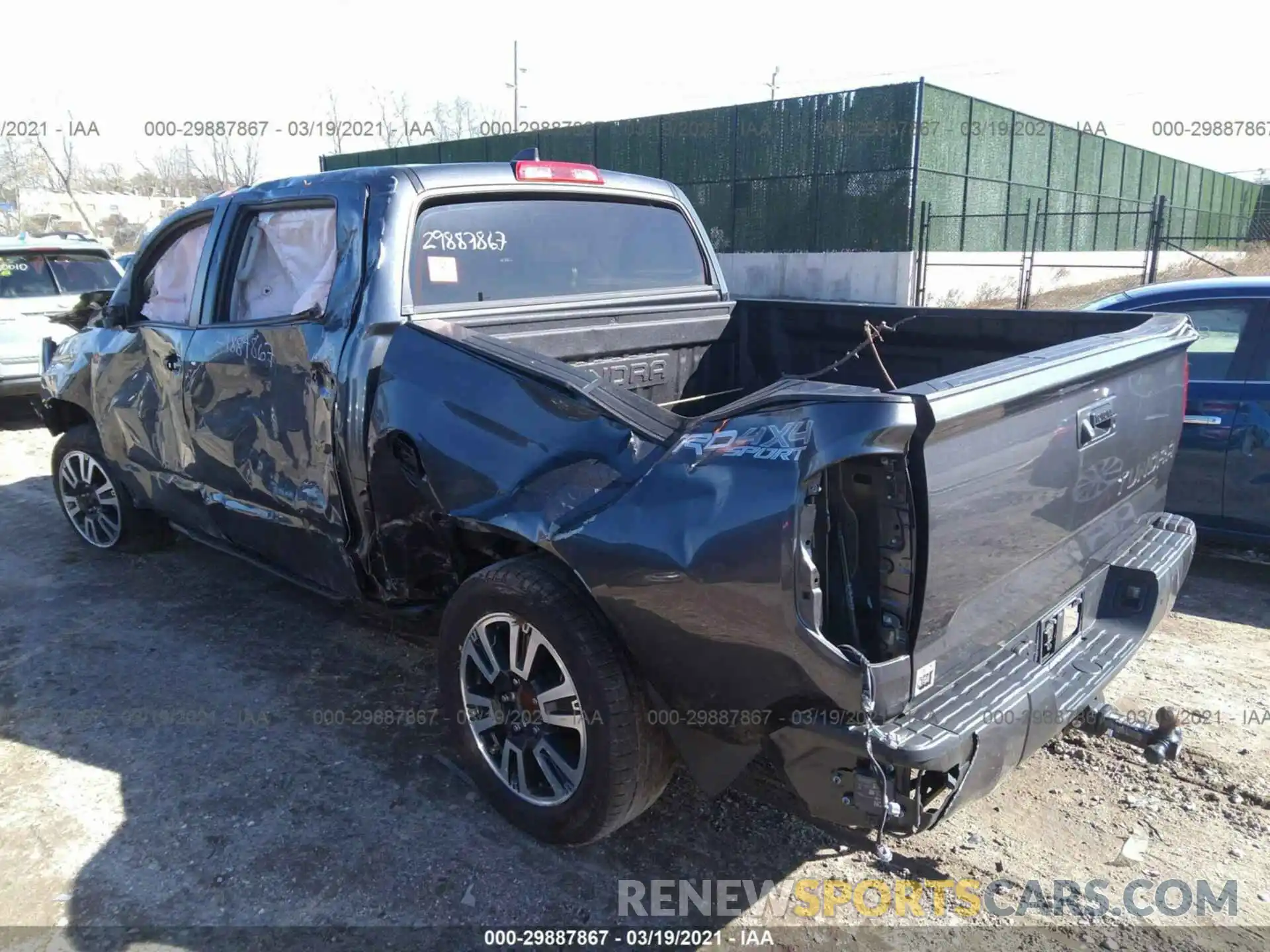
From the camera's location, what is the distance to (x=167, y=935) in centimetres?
259

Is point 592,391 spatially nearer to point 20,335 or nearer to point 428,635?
point 428,635

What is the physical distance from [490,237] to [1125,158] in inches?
1450

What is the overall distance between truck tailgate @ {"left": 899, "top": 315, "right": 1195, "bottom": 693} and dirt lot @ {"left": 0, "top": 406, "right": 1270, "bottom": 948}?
723 mm

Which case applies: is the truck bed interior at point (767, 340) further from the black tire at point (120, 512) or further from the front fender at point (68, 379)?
the black tire at point (120, 512)

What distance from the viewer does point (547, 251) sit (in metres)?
Result: 3.91

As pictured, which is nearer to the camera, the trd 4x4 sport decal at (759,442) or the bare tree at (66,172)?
the trd 4x4 sport decal at (759,442)

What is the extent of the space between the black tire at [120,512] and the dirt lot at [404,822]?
1.16 meters

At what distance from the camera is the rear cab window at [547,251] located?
3.47 meters

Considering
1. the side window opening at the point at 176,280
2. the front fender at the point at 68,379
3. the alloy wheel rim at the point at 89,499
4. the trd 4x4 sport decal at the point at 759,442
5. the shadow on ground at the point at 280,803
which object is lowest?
the shadow on ground at the point at 280,803

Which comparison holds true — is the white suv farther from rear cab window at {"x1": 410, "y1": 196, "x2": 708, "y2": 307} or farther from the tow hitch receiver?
the tow hitch receiver

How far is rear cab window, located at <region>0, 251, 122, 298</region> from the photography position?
9570 mm

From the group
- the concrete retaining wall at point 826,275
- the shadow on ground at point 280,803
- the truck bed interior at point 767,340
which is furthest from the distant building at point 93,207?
the truck bed interior at point 767,340

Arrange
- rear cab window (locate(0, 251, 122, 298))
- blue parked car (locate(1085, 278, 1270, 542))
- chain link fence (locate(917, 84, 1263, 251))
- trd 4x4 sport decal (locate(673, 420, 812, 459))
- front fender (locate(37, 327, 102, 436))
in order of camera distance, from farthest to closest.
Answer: chain link fence (locate(917, 84, 1263, 251)) < rear cab window (locate(0, 251, 122, 298)) < front fender (locate(37, 327, 102, 436)) < blue parked car (locate(1085, 278, 1270, 542)) < trd 4x4 sport decal (locate(673, 420, 812, 459))

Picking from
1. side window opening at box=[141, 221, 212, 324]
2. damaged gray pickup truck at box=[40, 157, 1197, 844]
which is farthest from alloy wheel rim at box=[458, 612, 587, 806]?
side window opening at box=[141, 221, 212, 324]
